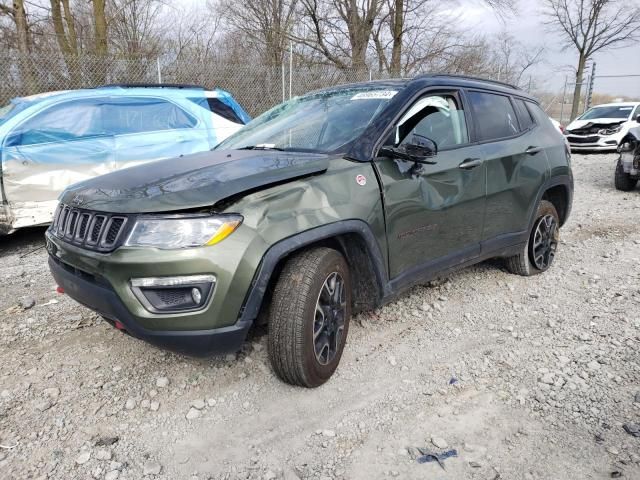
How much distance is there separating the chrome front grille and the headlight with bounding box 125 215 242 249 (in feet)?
0.27

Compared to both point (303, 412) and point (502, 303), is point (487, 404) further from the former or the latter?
point (502, 303)

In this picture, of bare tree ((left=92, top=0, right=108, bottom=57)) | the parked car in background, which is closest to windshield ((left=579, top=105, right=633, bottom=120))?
the parked car in background

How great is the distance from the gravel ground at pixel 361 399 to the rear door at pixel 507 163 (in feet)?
1.98

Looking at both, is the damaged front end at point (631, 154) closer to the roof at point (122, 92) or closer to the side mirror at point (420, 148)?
the roof at point (122, 92)

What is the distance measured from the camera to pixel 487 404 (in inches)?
98.6

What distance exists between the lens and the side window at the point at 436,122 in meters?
2.98

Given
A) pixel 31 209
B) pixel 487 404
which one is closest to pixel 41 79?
pixel 31 209

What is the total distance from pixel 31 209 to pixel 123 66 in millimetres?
6406

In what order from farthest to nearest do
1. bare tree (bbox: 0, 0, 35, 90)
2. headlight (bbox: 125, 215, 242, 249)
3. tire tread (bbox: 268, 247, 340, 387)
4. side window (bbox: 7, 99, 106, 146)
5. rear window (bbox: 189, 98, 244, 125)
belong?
bare tree (bbox: 0, 0, 35, 90)
rear window (bbox: 189, 98, 244, 125)
side window (bbox: 7, 99, 106, 146)
tire tread (bbox: 268, 247, 340, 387)
headlight (bbox: 125, 215, 242, 249)

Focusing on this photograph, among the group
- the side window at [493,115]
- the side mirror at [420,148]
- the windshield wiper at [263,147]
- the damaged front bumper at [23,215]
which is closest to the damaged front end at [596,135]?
the side window at [493,115]

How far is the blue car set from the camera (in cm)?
501

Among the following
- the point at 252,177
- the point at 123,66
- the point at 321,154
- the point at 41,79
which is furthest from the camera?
the point at 123,66

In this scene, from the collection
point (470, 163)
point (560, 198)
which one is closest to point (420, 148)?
point (470, 163)

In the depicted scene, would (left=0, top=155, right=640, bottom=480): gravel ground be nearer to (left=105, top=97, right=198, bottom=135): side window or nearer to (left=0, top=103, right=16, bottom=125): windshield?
(left=0, top=103, right=16, bottom=125): windshield
